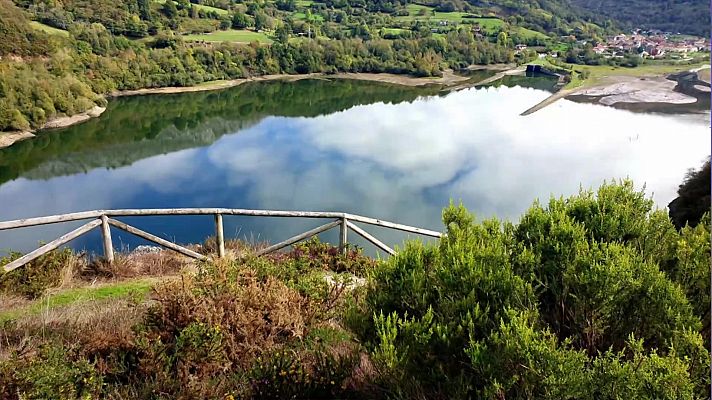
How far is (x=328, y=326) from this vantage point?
13.5 feet

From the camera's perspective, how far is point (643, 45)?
4259 cm

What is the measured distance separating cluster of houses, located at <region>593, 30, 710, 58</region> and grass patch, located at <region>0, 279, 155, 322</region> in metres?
30.5

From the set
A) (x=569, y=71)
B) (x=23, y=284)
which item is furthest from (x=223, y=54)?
(x=23, y=284)

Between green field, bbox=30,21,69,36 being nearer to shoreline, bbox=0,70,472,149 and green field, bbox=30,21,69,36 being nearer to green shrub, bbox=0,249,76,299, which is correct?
shoreline, bbox=0,70,472,149

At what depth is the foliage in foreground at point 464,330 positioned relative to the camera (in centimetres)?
260

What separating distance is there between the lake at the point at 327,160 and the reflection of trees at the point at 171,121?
132mm

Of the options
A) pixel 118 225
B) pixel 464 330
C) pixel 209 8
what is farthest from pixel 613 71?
pixel 464 330

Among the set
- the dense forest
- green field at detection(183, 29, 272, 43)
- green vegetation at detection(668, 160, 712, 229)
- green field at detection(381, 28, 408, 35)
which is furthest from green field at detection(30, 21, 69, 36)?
green vegetation at detection(668, 160, 712, 229)

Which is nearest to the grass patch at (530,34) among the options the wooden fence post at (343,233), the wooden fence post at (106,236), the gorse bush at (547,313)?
the wooden fence post at (343,233)

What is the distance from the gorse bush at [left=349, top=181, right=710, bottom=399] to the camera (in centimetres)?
251

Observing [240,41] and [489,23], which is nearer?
[240,41]

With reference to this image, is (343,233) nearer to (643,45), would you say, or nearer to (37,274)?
(37,274)

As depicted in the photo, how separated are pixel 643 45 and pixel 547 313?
46288 millimetres

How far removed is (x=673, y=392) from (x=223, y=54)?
54.2m
